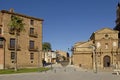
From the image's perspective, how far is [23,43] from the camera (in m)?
63.7

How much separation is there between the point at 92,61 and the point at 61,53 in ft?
260

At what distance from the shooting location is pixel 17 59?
205 feet

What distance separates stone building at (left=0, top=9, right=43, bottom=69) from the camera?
59.5m

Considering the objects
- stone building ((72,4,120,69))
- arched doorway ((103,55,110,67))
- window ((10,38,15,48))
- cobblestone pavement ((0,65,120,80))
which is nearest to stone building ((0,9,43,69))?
window ((10,38,15,48))

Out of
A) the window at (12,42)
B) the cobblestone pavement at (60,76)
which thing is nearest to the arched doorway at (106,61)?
the window at (12,42)

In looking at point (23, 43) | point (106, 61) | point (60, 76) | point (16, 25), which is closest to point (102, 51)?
point (106, 61)

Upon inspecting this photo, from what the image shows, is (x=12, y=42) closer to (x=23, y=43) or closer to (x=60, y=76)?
(x=23, y=43)

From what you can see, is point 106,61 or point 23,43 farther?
point 106,61

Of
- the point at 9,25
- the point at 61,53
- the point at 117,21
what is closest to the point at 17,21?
the point at 9,25

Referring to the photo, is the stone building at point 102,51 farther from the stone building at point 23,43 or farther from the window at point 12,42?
the window at point 12,42

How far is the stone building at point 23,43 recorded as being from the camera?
59487 millimetres

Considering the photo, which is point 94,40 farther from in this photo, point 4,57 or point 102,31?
point 4,57

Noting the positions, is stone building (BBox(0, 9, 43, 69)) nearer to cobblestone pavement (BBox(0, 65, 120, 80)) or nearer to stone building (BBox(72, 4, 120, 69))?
stone building (BBox(72, 4, 120, 69))

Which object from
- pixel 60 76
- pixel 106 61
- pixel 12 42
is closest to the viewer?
pixel 60 76
